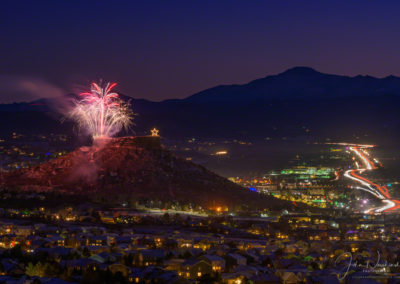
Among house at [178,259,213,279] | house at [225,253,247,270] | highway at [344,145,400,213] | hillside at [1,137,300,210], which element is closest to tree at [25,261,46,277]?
house at [178,259,213,279]

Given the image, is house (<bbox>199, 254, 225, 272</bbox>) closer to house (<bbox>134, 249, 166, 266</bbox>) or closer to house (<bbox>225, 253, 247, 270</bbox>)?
house (<bbox>225, 253, 247, 270</bbox>)

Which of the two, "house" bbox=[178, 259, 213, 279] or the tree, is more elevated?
the tree

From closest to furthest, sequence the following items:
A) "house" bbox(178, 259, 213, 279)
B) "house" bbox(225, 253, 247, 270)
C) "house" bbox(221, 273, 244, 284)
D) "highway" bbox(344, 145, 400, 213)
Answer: "house" bbox(221, 273, 244, 284)
"house" bbox(178, 259, 213, 279)
"house" bbox(225, 253, 247, 270)
"highway" bbox(344, 145, 400, 213)

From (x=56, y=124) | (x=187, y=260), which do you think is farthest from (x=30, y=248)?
(x=56, y=124)

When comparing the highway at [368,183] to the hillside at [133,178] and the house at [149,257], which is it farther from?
the house at [149,257]

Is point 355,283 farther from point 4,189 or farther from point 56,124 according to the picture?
point 56,124

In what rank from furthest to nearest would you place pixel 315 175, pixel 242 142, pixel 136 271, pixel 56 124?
pixel 242 142 → pixel 56 124 → pixel 315 175 → pixel 136 271

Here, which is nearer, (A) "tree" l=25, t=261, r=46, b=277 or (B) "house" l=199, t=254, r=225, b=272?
(A) "tree" l=25, t=261, r=46, b=277
